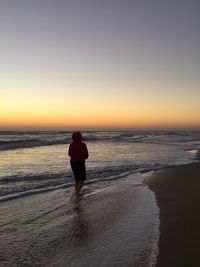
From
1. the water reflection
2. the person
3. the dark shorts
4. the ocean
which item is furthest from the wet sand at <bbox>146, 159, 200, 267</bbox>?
the person

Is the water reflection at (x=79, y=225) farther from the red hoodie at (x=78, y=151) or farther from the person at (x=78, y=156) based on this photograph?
the red hoodie at (x=78, y=151)

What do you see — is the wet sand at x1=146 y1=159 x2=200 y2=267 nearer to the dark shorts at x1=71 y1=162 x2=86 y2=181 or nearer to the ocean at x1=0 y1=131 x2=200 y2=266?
the ocean at x1=0 y1=131 x2=200 y2=266

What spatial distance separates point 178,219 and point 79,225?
6.28 feet

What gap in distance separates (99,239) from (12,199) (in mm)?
4075

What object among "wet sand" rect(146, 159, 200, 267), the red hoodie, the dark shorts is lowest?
"wet sand" rect(146, 159, 200, 267)

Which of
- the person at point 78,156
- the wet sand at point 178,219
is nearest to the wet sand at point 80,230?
the wet sand at point 178,219

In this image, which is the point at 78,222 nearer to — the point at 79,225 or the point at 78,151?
the point at 79,225

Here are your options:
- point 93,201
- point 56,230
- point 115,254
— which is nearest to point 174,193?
point 93,201

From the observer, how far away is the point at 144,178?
13555 mm

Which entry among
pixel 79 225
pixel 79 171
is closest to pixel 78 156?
pixel 79 171

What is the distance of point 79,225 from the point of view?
688 cm

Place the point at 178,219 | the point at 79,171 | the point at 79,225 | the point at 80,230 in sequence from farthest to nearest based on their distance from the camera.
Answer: the point at 79,171 < the point at 178,219 < the point at 79,225 < the point at 80,230

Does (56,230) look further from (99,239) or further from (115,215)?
(115,215)

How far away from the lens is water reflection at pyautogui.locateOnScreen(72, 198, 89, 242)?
20.1 feet
